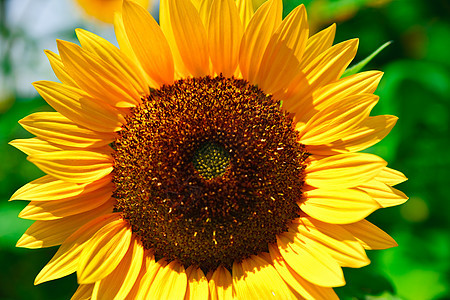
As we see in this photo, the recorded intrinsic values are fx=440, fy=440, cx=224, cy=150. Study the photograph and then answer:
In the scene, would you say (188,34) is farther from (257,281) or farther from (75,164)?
(257,281)

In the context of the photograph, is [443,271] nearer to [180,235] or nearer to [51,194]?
[180,235]

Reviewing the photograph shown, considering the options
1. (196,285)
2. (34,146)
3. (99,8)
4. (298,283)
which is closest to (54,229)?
(34,146)

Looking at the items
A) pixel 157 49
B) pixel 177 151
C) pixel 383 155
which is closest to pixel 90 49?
pixel 157 49

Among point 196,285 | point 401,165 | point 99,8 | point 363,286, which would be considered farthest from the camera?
point 99,8

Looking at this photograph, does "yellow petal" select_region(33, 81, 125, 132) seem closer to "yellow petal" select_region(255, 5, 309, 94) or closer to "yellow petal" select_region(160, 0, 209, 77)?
"yellow petal" select_region(160, 0, 209, 77)

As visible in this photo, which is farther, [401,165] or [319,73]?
[401,165]

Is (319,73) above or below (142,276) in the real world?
above

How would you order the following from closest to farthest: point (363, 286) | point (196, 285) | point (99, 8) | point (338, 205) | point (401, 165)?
point (338, 205)
point (196, 285)
point (363, 286)
point (401, 165)
point (99, 8)
